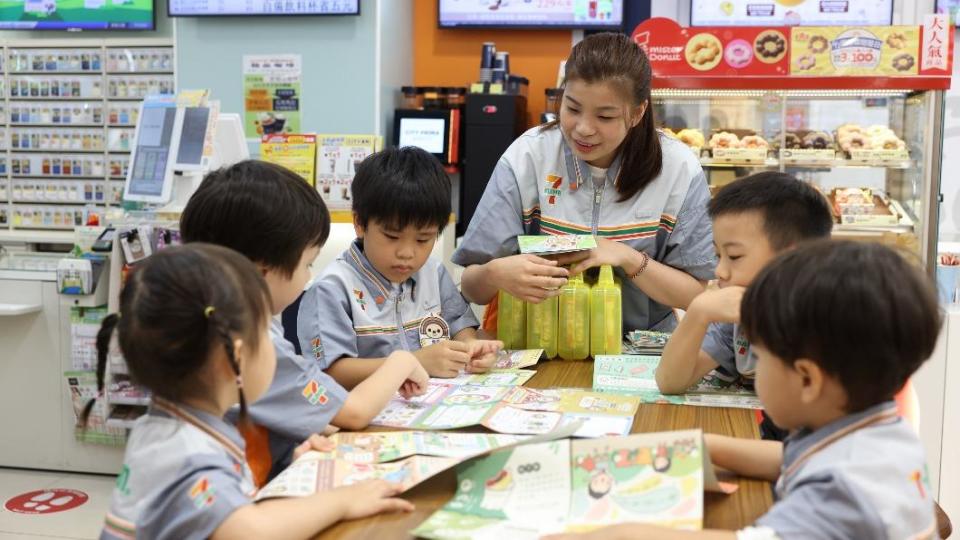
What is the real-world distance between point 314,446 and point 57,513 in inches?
113

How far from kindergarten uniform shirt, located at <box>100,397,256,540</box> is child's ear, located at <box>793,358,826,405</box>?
0.68m

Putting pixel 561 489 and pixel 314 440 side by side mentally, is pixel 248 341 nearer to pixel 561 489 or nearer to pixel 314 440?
pixel 314 440

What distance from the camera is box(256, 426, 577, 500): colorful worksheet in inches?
51.2

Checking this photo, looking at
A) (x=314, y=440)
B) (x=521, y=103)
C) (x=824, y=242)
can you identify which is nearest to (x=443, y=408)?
(x=314, y=440)

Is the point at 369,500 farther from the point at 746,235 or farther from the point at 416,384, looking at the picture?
the point at 746,235

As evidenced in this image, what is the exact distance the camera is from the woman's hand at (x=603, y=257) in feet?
7.32

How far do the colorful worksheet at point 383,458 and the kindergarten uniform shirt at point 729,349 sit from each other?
1.88ft

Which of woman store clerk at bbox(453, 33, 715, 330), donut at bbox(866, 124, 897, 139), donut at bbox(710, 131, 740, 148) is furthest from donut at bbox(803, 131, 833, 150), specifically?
woman store clerk at bbox(453, 33, 715, 330)

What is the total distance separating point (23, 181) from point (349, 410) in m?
6.25

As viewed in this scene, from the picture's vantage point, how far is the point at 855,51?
3.85 metres

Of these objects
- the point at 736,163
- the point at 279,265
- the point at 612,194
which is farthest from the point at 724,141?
the point at 279,265

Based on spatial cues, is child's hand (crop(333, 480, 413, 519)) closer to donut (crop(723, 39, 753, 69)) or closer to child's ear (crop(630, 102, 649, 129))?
child's ear (crop(630, 102, 649, 129))

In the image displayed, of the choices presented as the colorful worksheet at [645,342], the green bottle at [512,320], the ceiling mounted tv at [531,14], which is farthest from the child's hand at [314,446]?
the ceiling mounted tv at [531,14]

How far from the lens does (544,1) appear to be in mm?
6094
